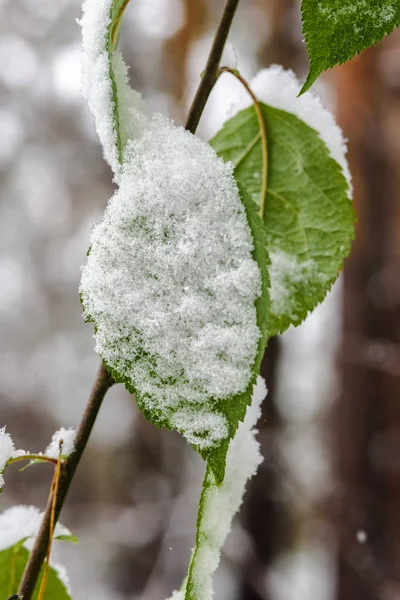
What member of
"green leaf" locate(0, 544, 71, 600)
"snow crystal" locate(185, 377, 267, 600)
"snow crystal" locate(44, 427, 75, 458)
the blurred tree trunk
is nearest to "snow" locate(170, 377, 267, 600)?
"snow crystal" locate(185, 377, 267, 600)

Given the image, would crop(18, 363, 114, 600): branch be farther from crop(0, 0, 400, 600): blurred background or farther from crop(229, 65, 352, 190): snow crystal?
crop(0, 0, 400, 600): blurred background

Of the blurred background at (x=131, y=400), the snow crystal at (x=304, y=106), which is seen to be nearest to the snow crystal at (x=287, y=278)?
the snow crystal at (x=304, y=106)

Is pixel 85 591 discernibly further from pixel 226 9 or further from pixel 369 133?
pixel 226 9

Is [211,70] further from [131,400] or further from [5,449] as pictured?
[131,400]

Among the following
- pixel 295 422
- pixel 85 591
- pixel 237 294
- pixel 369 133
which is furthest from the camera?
pixel 85 591

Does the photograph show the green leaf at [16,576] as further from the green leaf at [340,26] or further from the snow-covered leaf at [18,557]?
the green leaf at [340,26]

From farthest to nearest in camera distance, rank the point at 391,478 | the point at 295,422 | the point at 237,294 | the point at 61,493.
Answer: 1. the point at 295,422
2. the point at 391,478
3. the point at 61,493
4. the point at 237,294

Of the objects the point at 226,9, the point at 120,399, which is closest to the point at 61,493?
the point at 226,9

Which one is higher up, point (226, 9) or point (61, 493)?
point (226, 9)
